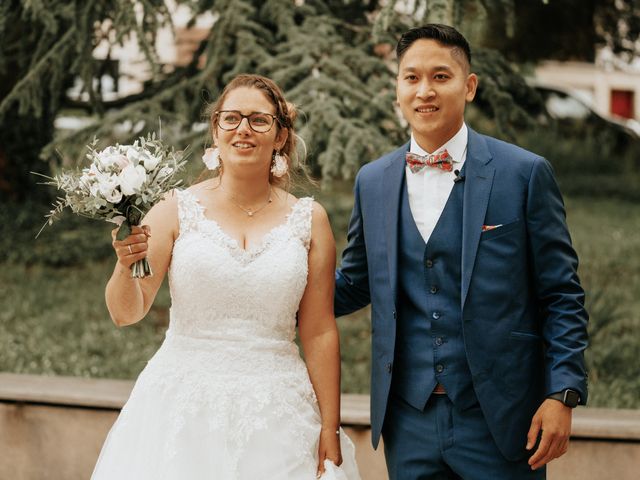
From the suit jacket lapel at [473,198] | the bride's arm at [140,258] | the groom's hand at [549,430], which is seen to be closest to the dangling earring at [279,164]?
the bride's arm at [140,258]

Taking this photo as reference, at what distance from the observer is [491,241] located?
296cm

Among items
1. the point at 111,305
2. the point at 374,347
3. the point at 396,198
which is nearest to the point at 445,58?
the point at 396,198

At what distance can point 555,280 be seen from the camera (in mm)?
2949

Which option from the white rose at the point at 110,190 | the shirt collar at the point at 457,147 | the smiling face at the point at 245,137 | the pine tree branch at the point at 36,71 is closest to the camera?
the white rose at the point at 110,190

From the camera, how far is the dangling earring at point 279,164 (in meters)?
3.41

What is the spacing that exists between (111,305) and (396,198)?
103cm

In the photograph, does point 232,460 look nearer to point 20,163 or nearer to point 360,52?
point 360,52

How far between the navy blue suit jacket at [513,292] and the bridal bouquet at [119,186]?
80cm

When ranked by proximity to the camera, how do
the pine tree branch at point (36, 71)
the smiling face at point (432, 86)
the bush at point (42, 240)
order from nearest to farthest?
the smiling face at point (432, 86)
the pine tree branch at point (36, 71)
the bush at point (42, 240)

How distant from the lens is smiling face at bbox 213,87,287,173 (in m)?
3.20

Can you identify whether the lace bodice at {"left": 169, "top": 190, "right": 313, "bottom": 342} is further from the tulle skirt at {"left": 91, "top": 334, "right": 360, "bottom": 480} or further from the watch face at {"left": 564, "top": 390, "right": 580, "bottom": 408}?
the watch face at {"left": 564, "top": 390, "right": 580, "bottom": 408}

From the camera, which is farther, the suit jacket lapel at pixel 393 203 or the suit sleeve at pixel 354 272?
the suit sleeve at pixel 354 272

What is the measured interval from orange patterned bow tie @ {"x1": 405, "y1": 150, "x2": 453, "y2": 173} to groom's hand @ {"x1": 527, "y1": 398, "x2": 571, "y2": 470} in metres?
0.83

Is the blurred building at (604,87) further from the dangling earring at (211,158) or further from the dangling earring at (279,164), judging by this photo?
the dangling earring at (211,158)
